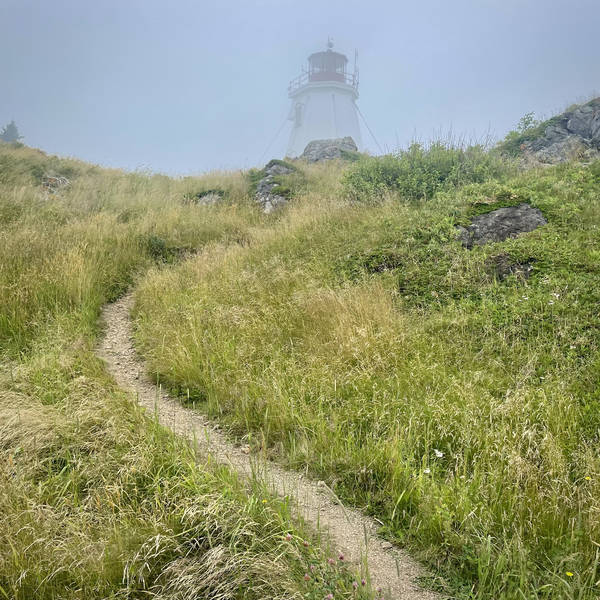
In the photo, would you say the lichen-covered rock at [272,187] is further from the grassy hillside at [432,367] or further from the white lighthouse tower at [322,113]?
the white lighthouse tower at [322,113]

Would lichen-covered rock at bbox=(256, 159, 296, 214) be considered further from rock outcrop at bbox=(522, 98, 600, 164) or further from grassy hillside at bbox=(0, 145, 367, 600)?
grassy hillside at bbox=(0, 145, 367, 600)

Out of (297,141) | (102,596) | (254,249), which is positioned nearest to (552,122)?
(254,249)

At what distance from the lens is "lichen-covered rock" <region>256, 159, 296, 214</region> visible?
668 inches

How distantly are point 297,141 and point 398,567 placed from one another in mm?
74937

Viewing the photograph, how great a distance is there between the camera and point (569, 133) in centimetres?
1848

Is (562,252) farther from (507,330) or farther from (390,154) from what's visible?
(390,154)

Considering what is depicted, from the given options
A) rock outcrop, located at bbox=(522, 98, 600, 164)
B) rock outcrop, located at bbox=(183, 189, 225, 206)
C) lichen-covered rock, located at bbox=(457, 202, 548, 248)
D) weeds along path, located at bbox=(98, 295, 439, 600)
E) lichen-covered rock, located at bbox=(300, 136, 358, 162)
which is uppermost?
lichen-covered rock, located at bbox=(300, 136, 358, 162)

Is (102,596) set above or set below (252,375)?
below

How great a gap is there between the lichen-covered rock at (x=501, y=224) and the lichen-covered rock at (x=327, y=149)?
1823 cm

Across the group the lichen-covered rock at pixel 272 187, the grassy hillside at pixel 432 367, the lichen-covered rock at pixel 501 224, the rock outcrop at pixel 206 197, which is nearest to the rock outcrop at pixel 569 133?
the grassy hillside at pixel 432 367

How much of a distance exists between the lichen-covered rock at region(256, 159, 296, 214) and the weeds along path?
11.8m

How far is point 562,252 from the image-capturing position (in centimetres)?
759

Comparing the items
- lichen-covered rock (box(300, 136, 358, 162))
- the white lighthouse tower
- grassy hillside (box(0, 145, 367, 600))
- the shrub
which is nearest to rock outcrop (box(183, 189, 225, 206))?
the shrub

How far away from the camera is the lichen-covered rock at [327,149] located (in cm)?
2700
